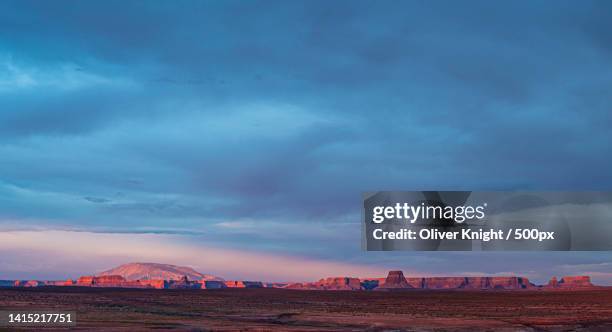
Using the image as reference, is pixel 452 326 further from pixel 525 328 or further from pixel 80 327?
pixel 80 327

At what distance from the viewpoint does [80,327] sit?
41875 mm

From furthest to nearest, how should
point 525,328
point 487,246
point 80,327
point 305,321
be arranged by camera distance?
1. point 305,321
2. point 525,328
3. point 80,327
4. point 487,246

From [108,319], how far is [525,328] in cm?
3126

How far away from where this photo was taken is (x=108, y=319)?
50500mm

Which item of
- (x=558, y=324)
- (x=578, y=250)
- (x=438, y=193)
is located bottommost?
(x=558, y=324)

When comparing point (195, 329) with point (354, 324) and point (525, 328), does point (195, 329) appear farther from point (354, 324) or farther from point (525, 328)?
point (525, 328)

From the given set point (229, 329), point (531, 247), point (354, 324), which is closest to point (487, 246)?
point (531, 247)

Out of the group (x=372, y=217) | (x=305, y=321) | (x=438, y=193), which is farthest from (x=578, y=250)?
(x=305, y=321)

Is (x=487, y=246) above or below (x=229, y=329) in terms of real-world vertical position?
above

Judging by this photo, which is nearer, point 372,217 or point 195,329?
point 372,217

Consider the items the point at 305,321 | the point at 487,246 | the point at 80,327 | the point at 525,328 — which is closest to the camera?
the point at 487,246

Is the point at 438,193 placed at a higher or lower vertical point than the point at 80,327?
higher

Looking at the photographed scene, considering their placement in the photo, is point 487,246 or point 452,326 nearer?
point 487,246

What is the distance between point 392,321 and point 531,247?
2672 cm
